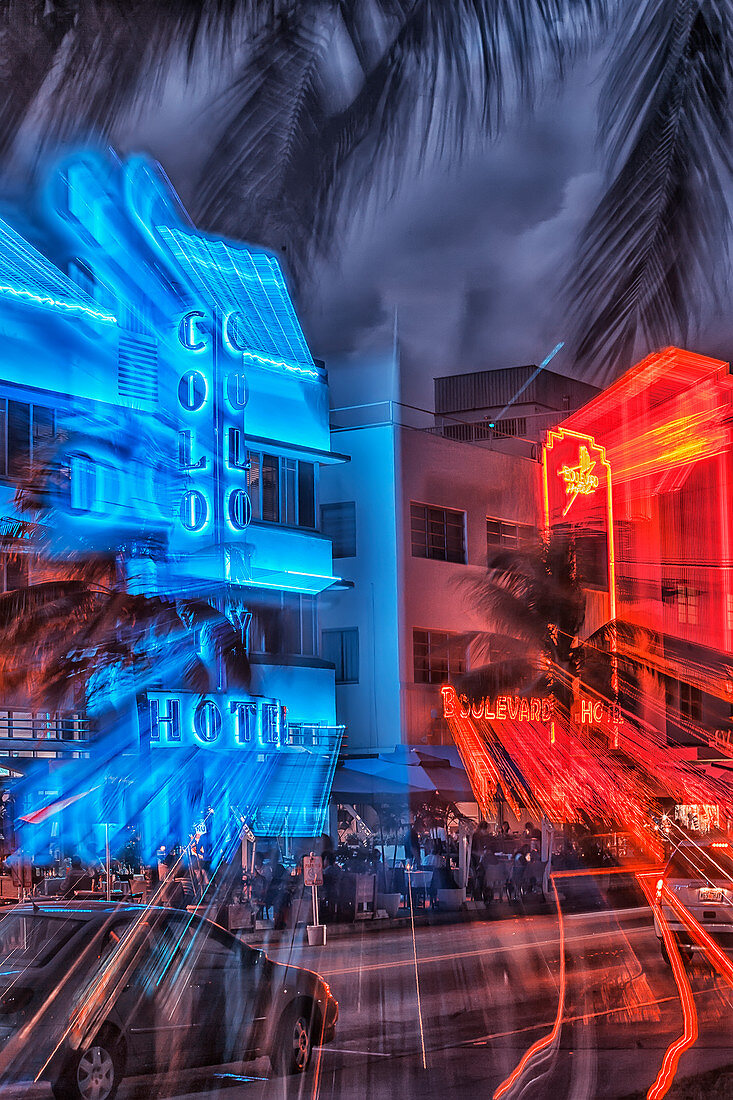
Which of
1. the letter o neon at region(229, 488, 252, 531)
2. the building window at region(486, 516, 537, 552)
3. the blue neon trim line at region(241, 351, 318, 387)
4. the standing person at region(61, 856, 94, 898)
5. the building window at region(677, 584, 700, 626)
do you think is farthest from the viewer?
the building window at region(677, 584, 700, 626)

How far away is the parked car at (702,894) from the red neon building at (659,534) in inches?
683

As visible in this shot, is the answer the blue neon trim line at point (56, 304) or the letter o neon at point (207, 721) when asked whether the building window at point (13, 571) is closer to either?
the letter o neon at point (207, 721)

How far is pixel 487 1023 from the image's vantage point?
1112cm

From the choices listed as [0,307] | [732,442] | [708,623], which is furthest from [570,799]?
[0,307]

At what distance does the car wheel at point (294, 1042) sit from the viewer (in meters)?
9.24

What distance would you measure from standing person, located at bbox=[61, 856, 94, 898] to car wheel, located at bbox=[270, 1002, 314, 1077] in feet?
30.7

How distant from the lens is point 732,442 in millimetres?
32062

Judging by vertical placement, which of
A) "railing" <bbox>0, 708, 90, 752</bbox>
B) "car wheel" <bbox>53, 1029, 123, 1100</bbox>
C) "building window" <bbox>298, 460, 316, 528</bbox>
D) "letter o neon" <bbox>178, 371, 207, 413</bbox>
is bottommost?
"car wheel" <bbox>53, 1029, 123, 1100</bbox>

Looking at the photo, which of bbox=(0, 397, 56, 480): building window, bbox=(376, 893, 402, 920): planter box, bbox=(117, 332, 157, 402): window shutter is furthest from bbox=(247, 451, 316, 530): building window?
bbox=(376, 893, 402, 920): planter box

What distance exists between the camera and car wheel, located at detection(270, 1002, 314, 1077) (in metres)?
9.24

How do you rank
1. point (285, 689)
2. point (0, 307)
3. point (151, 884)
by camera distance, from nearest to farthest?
1. point (151, 884)
2. point (0, 307)
3. point (285, 689)

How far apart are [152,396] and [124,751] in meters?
6.58

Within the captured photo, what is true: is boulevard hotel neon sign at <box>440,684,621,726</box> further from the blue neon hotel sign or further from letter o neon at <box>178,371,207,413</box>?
letter o neon at <box>178,371,207,413</box>

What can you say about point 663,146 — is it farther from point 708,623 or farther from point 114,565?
point 708,623
